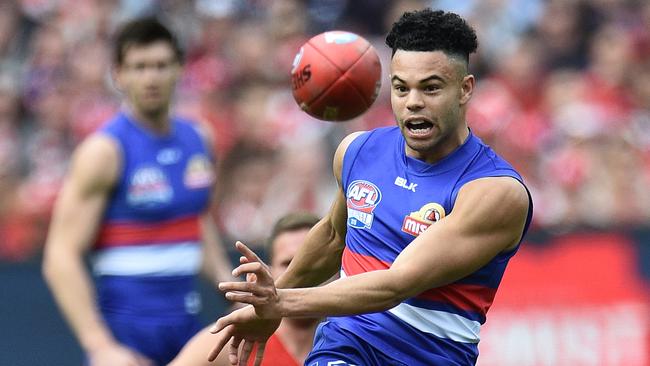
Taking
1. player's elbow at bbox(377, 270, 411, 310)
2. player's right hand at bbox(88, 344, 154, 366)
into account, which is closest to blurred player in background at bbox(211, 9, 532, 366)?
player's elbow at bbox(377, 270, 411, 310)

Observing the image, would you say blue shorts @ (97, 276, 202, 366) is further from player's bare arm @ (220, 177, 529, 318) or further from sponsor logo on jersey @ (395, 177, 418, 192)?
player's bare arm @ (220, 177, 529, 318)

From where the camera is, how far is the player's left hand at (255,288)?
14.1 feet

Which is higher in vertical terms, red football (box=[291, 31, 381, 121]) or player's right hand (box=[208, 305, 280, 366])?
red football (box=[291, 31, 381, 121])

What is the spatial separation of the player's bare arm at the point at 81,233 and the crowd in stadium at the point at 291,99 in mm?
2418

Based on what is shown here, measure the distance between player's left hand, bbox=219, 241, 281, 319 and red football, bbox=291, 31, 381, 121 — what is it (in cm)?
150

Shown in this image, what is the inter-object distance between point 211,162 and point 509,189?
329 centimetres

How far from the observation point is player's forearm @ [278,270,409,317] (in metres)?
4.47

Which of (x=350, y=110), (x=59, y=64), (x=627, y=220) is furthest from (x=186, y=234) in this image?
(x=59, y=64)

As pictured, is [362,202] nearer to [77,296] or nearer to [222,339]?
[222,339]

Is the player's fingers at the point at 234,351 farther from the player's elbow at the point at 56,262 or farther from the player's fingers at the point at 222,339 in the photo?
the player's elbow at the point at 56,262

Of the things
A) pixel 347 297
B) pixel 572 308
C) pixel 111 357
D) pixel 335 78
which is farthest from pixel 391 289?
pixel 572 308

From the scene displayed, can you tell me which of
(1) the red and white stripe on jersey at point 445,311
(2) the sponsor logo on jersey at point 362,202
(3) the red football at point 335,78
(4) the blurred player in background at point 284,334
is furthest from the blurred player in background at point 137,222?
→ (1) the red and white stripe on jersey at point 445,311

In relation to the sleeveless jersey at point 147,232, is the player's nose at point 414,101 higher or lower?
higher

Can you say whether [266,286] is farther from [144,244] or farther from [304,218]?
[144,244]
